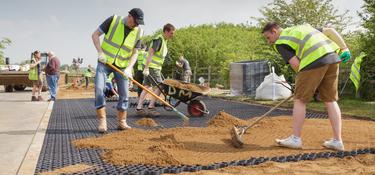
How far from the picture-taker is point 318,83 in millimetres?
4086

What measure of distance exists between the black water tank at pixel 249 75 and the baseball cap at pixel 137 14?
8871 millimetres

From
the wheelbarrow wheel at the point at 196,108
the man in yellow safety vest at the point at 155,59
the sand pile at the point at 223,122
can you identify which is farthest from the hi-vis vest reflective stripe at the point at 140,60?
the sand pile at the point at 223,122

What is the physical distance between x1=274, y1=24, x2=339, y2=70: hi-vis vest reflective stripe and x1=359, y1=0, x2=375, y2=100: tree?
6978 millimetres

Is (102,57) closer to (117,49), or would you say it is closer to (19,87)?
(117,49)

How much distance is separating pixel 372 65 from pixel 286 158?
8425 millimetres

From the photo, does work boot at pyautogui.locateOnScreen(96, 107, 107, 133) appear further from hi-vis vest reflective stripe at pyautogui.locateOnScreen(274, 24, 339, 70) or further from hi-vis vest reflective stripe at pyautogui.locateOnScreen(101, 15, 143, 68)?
hi-vis vest reflective stripe at pyautogui.locateOnScreen(274, 24, 339, 70)

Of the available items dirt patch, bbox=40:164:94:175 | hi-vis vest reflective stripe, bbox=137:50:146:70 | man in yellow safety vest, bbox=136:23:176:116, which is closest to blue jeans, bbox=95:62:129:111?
man in yellow safety vest, bbox=136:23:176:116

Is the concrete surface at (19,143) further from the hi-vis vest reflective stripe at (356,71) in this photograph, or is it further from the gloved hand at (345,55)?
the hi-vis vest reflective stripe at (356,71)

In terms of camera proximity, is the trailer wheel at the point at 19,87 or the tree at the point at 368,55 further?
the trailer wheel at the point at 19,87

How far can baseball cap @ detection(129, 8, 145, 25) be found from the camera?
17.5 feet

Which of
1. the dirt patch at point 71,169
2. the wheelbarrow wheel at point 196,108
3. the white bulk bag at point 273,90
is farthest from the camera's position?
the white bulk bag at point 273,90

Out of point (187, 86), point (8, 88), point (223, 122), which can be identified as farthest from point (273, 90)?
point (8, 88)

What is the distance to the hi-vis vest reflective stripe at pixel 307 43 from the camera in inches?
159

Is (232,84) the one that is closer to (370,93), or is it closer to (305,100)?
(370,93)
